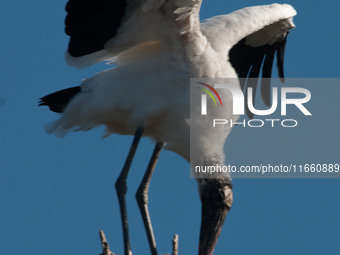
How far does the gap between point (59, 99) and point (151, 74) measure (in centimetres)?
101

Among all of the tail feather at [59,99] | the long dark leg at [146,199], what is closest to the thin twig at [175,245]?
the long dark leg at [146,199]

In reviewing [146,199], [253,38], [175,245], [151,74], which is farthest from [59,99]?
[253,38]

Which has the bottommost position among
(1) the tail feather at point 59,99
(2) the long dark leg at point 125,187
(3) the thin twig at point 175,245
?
(3) the thin twig at point 175,245

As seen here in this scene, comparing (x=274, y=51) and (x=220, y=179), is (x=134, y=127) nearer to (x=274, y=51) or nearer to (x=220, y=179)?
(x=220, y=179)

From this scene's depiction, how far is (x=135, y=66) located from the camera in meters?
5.55

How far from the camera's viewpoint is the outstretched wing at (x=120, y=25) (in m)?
4.89

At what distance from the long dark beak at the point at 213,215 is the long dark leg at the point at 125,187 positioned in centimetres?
69

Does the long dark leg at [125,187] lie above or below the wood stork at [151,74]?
below

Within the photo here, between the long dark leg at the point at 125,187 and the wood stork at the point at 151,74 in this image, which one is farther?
the long dark leg at the point at 125,187

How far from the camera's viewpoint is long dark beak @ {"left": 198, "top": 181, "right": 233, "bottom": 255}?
557 centimetres

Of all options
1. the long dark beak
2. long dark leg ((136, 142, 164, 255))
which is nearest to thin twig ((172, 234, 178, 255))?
the long dark beak

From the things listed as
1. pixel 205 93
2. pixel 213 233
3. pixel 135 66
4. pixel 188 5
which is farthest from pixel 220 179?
pixel 188 5

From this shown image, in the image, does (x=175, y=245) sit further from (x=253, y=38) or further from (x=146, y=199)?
(x=253, y=38)

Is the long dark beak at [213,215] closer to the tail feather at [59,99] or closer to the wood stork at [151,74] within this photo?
the wood stork at [151,74]
